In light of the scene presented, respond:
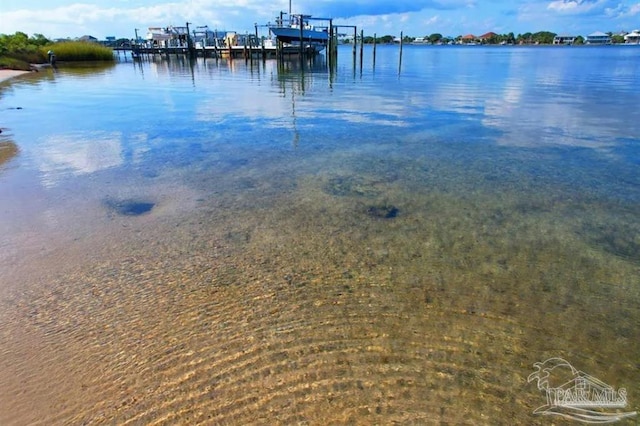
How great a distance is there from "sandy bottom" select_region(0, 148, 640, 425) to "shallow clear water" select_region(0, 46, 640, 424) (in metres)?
0.02

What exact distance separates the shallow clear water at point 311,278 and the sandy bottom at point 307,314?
0.02 m

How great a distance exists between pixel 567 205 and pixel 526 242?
1791 millimetres

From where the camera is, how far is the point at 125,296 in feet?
13.3

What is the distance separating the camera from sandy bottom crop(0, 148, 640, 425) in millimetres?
2869

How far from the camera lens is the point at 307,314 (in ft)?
12.4

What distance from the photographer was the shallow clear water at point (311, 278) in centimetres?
294

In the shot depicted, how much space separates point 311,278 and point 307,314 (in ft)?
2.16

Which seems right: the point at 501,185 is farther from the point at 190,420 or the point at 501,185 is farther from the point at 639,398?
the point at 190,420

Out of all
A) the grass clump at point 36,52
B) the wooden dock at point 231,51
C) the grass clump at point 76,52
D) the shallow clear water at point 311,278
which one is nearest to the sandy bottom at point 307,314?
the shallow clear water at point 311,278

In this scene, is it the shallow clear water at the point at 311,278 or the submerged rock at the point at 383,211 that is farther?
the submerged rock at the point at 383,211

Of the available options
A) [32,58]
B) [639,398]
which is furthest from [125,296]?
[32,58]

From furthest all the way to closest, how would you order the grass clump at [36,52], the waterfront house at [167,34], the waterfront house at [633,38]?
the waterfront house at [633,38], the waterfront house at [167,34], the grass clump at [36,52]

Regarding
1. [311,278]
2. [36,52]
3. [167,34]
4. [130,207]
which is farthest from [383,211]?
[167,34]

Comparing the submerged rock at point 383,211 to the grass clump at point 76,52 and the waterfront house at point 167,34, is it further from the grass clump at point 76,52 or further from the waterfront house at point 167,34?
the waterfront house at point 167,34
